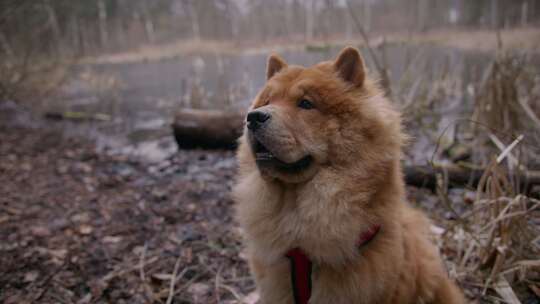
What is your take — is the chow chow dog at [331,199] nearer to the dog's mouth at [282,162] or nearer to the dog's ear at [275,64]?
the dog's mouth at [282,162]

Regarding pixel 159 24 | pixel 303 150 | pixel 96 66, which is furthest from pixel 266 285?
pixel 159 24

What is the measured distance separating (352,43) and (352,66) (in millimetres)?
2200

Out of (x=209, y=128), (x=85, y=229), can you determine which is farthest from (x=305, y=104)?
(x=209, y=128)

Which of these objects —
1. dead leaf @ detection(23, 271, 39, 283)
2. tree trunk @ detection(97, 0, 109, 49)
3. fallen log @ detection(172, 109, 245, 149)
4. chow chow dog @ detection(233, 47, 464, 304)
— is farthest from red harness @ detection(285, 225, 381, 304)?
tree trunk @ detection(97, 0, 109, 49)

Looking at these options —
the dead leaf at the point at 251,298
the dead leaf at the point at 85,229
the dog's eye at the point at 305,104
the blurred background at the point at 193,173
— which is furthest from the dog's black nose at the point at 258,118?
the dead leaf at the point at 85,229

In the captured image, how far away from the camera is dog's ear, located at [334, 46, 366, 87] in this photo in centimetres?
224

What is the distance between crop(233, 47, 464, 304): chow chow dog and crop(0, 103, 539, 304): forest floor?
2.98 feet

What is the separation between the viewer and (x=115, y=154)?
21.5 feet

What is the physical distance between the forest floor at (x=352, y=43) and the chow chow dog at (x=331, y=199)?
1362mm

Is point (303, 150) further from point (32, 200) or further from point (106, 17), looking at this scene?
point (106, 17)

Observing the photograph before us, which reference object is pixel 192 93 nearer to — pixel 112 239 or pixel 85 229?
pixel 85 229

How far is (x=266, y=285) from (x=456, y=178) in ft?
10.4

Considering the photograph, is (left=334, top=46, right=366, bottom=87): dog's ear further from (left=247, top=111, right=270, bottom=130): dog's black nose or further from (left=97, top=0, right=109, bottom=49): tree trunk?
(left=97, top=0, right=109, bottom=49): tree trunk

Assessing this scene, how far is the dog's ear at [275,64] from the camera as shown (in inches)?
102
